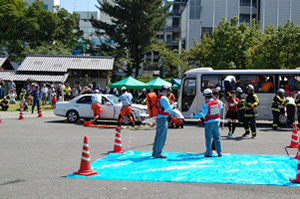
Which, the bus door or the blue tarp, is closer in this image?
the blue tarp

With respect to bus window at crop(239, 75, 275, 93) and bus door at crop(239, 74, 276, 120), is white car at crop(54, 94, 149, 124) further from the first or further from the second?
bus window at crop(239, 75, 275, 93)

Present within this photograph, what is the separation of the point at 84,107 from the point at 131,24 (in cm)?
3206

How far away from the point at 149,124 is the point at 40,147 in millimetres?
7670

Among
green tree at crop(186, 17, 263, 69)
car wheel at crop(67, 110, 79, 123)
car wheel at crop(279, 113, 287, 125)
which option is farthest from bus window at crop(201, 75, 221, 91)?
green tree at crop(186, 17, 263, 69)

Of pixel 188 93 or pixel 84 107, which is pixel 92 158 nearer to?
pixel 84 107

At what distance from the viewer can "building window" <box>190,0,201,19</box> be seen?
6356 cm

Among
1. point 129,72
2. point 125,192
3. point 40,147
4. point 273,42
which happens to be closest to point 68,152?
point 40,147

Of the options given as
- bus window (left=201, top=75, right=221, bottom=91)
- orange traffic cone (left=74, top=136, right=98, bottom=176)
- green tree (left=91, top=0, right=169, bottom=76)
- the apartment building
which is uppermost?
the apartment building

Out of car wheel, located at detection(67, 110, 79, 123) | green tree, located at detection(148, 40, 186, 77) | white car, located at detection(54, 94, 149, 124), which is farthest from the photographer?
green tree, located at detection(148, 40, 186, 77)

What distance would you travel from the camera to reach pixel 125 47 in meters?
53.0

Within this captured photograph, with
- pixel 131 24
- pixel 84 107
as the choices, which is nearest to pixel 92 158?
pixel 84 107

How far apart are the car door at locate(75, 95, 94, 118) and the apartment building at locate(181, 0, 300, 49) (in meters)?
45.4

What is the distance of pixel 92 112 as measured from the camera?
2016 centimetres

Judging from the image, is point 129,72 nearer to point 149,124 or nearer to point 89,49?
point 89,49
